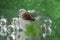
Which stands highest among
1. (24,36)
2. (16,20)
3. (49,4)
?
(49,4)

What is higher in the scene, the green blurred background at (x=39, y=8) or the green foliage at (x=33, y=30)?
the green blurred background at (x=39, y=8)

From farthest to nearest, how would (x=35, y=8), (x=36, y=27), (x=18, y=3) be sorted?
1. (x=18, y=3)
2. (x=35, y=8)
3. (x=36, y=27)

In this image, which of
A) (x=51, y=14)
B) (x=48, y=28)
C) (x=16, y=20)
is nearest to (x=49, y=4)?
(x=51, y=14)

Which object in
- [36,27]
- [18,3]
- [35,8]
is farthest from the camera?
[18,3]

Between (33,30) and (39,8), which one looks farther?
(39,8)

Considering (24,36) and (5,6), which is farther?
(5,6)

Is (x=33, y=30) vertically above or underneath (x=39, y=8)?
underneath

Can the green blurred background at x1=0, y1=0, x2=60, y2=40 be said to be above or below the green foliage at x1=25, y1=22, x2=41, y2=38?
above

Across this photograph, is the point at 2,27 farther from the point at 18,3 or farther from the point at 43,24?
the point at 43,24
